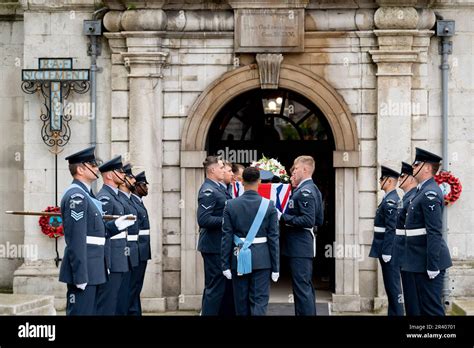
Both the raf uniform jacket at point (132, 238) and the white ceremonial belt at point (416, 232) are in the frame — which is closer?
the white ceremonial belt at point (416, 232)

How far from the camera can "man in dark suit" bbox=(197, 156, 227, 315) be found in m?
14.5

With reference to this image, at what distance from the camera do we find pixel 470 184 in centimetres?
1739

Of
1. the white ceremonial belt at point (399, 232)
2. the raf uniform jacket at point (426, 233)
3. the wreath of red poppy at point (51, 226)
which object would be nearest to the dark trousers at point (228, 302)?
the white ceremonial belt at point (399, 232)

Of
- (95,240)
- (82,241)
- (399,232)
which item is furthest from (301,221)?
(82,241)

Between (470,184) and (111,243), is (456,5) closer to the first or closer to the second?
(470,184)

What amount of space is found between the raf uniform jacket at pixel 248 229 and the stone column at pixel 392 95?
14.2ft

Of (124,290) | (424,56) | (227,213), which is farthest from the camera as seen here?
(424,56)

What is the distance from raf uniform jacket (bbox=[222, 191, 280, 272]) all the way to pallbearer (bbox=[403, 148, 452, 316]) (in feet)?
4.84

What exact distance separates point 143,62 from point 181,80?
2.09 ft

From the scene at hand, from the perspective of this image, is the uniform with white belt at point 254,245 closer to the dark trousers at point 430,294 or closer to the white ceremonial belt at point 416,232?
the white ceremonial belt at point 416,232

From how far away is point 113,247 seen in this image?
1356cm

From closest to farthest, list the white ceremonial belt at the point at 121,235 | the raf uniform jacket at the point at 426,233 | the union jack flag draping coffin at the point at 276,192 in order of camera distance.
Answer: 1. the raf uniform jacket at the point at 426,233
2. the white ceremonial belt at the point at 121,235
3. the union jack flag draping coffin at the point at 276,192

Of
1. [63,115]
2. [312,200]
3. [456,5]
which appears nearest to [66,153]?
[63,115]

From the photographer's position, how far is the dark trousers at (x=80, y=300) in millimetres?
12031
